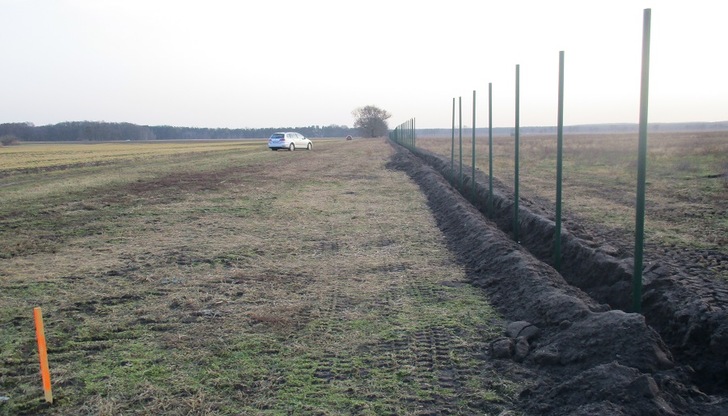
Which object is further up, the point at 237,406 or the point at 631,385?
the point at 631,385

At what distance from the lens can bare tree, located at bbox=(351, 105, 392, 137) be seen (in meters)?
143

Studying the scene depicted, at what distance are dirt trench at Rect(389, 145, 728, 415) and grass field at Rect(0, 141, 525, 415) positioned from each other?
279 millimetres

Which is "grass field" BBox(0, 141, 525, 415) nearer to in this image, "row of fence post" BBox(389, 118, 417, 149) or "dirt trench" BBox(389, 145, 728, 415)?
"dirt trench" BBox(389, 145, 728, 415)

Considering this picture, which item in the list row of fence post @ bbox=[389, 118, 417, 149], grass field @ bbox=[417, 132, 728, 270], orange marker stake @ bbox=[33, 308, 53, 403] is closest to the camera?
orange marker stake @ bbox=[33, 308, 53, 403]

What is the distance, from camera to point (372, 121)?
144125 mm

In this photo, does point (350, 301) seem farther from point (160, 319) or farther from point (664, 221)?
point (664, 221)

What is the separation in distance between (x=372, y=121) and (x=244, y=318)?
5557 inches

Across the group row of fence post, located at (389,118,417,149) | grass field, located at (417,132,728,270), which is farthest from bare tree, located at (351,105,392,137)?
grass field, located at (417,132,728,270)

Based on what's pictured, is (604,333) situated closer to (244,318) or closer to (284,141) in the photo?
(244,318)

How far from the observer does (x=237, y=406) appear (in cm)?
331

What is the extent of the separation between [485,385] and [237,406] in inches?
58.6

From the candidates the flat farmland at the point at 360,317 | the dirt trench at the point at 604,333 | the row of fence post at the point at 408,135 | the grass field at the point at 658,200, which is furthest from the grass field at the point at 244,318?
the row of fence post at the point at 408,135

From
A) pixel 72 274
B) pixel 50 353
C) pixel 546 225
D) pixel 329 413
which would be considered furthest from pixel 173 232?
pixel 329 413

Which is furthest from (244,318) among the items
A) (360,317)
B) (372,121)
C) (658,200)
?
(372,121)
